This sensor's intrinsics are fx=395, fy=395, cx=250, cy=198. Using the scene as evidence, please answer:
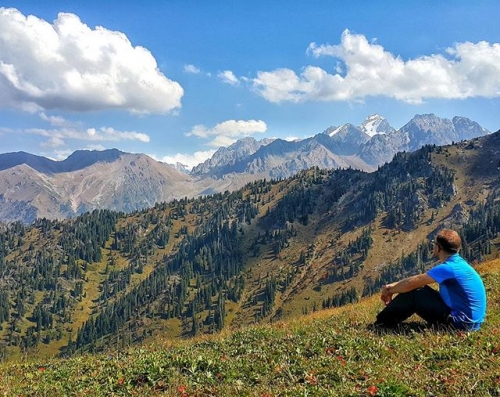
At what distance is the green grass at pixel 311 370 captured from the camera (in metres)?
9.51

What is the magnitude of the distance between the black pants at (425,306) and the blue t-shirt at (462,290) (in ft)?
1.04

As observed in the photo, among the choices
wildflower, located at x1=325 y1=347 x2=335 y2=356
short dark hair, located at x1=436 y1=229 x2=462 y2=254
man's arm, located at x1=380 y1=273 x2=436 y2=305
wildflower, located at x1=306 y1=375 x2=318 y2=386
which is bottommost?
wildflower, located at x1=325 y1=347 x2=335 y2=356

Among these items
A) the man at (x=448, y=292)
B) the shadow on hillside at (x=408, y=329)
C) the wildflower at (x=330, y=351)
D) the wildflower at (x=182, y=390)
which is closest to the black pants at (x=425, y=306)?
the man at (x=448, y=292)

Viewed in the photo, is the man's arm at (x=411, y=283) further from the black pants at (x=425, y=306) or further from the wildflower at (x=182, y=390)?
the wildflower at (x=182, y=390)

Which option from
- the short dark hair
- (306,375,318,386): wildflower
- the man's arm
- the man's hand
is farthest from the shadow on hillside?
(306,375,318,386): wildflower

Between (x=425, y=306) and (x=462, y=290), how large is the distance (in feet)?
4.70

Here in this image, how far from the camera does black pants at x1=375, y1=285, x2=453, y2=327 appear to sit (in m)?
13.9

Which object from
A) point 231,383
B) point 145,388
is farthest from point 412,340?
point 145,388

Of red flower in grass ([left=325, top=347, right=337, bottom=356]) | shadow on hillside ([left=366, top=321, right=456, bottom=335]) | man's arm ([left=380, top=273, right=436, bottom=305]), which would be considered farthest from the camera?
shadow on hillside ([left=366, top=321, right=456, bottom=335])

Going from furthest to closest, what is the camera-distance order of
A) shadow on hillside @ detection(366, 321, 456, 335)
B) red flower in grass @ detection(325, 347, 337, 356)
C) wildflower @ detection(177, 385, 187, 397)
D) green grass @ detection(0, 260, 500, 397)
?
shadow on hillside @ detection(366, 321, 456, 335) → red flower in grass @ detection(325, 347, 337, 356) → wildflower @ detection(177, 385, 187, 397) → green grass @ detection(0, 260, 500, 397)

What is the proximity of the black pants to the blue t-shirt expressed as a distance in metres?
0.32

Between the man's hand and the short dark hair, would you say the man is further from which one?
the man's hand

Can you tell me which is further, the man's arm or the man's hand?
the man's hand

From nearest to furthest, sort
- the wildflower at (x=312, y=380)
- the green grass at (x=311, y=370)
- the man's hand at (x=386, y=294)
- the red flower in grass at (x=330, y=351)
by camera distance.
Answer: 1. the green grass at (x=311, y=370)
2. the wildflower at (x=312, y=380)
3. the red flower in grass at (x=330, y=351)
4. the man's hand at (x=386, y=294)
